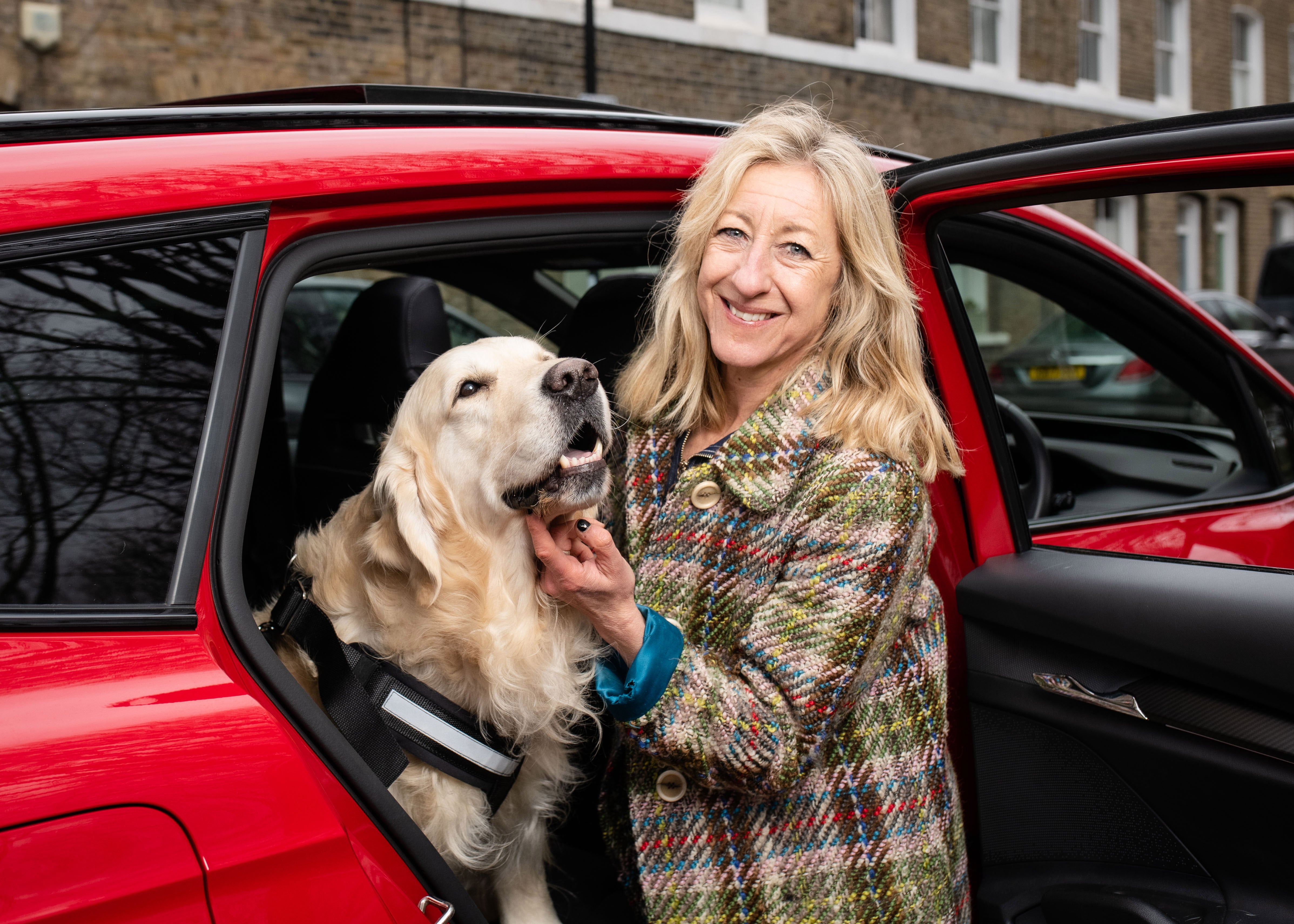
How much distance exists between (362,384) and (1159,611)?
1861mm

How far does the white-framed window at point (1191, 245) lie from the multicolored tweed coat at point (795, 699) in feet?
65.1

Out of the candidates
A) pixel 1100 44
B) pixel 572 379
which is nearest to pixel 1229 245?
pixel 1100 44

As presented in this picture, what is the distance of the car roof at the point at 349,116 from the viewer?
4.15 feet

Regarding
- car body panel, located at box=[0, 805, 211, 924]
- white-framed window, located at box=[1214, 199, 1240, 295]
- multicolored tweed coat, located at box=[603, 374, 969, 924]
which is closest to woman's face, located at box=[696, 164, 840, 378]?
multicolored tweed coat, located at box=[603, 374, 969, 924]

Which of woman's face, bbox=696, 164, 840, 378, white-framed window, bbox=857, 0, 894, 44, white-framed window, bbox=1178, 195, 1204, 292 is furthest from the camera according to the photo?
white-framed window, bbox=1178, 195, 1204, 292

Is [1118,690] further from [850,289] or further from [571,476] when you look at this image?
[571,476]

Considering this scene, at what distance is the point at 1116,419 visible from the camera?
11.3ft

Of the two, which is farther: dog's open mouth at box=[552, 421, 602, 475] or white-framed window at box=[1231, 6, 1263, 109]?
white-framed window at box=[1231, 6, 1263, 109]

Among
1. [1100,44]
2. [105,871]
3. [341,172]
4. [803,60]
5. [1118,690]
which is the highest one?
[1100,44]

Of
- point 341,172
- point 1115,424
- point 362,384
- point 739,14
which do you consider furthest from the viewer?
point 739,14

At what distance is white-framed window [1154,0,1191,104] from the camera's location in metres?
18.7

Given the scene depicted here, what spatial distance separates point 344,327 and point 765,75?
11060 millimetres

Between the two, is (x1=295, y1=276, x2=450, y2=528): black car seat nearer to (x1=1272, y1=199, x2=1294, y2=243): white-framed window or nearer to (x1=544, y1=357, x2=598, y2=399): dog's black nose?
(x1=544, y1=357, x2=598, y2=399): dog's black nose

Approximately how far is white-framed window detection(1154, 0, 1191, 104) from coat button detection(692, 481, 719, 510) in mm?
20389
